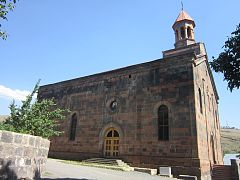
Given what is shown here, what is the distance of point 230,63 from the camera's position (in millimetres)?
7766

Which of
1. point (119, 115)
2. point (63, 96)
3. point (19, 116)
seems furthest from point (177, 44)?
point (19, 116)

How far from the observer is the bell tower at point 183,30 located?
25.2 meters

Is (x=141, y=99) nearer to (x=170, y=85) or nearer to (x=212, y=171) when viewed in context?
(x=170, y=85)

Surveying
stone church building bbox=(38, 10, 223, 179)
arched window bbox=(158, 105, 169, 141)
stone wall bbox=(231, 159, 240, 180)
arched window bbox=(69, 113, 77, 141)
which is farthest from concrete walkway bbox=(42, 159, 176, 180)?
arched window bbox=(69, 113, 77, 141)

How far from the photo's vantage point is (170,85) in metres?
16.1

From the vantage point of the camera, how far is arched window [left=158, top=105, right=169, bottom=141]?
50.7ft

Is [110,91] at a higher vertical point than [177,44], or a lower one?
lower

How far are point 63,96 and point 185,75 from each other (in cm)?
1330

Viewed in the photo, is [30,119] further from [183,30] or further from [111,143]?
[183,30]

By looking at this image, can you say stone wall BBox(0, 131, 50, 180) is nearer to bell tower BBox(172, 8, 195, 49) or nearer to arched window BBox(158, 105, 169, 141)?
arched window BBox(158, 105, 169, 141)

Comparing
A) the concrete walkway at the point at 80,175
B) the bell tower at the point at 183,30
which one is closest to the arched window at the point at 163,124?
the concrete walkway at the point at 80,175

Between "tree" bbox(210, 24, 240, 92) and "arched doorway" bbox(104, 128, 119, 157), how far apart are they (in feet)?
37.8

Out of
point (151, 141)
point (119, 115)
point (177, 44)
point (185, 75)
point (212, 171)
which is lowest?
point (212, 171)

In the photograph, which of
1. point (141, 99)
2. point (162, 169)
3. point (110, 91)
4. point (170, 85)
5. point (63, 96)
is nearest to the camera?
point (162, 169)
